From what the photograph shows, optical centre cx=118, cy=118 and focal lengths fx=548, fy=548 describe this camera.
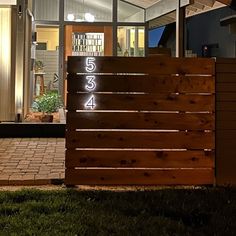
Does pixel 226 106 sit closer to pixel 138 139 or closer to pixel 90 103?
pixel 138 139

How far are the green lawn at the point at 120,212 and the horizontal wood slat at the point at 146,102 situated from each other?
2.99 feet

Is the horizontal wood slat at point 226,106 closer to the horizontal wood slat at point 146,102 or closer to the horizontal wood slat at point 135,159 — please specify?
the horizontal wood slat at point 146,102

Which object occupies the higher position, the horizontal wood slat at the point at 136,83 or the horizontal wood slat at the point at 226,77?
the horizontal wood slat at the point at 226,77

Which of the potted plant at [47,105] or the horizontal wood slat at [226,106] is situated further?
the potted plant at [47,105]

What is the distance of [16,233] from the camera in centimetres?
425

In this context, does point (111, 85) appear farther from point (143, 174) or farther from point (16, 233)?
point (16, 233)

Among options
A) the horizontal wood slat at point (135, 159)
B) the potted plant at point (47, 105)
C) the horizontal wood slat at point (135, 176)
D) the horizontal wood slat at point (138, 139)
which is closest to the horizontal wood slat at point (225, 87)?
the horizontal wood slat at point (138, 139)

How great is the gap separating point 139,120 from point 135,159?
1.45ft

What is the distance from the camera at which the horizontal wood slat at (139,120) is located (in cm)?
600

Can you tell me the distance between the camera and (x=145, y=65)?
236 inches

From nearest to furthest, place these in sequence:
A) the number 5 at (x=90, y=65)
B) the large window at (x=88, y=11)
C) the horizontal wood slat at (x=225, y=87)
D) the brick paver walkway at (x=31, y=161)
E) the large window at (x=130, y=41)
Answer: the number 5 at (x=90, y=65) → the horizontal wood slat at (x=225, y=87) → the brick paver walkway at (x=31, y=161) → the large window at (x=88, y=11) → the large window at (x=130, y=41)

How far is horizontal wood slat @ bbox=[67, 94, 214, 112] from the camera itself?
598 centimetres

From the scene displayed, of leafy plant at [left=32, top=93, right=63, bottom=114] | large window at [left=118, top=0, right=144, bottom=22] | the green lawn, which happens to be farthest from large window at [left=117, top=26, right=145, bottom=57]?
the green lawn

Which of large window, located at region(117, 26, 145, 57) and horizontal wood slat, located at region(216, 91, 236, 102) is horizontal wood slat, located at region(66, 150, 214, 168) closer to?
horizontal wood slat, located at region(216, 91, 236, 102)
